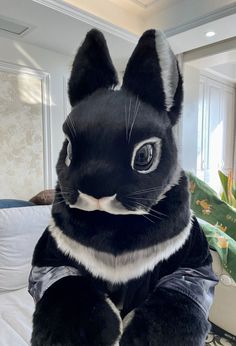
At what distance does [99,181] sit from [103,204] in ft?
0.12

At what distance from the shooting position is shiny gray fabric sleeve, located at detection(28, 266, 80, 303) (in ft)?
1.55

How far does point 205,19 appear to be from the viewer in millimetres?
2068

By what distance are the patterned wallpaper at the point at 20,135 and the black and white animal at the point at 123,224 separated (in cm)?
198

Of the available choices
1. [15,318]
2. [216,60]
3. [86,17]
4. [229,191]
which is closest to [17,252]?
[15,318]

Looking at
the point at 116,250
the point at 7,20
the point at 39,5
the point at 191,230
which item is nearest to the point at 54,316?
the point at 116,250

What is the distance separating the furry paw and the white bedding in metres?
0.74

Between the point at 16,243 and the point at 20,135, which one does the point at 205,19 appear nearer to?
the point at 20,135

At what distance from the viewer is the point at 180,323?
41 centimetres

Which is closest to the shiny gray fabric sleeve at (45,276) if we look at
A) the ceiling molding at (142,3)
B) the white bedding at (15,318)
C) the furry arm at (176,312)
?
the furry arm at (176,312)

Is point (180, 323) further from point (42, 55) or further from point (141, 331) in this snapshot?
point (42, 55)

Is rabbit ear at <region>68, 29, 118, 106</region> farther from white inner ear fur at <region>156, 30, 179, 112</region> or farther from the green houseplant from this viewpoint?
the green houseplant

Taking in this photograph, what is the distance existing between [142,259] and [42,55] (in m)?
2.50

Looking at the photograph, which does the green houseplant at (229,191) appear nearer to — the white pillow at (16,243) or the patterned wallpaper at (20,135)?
the white pillow at (16,243)

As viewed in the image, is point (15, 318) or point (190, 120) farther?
point (190, 120)
